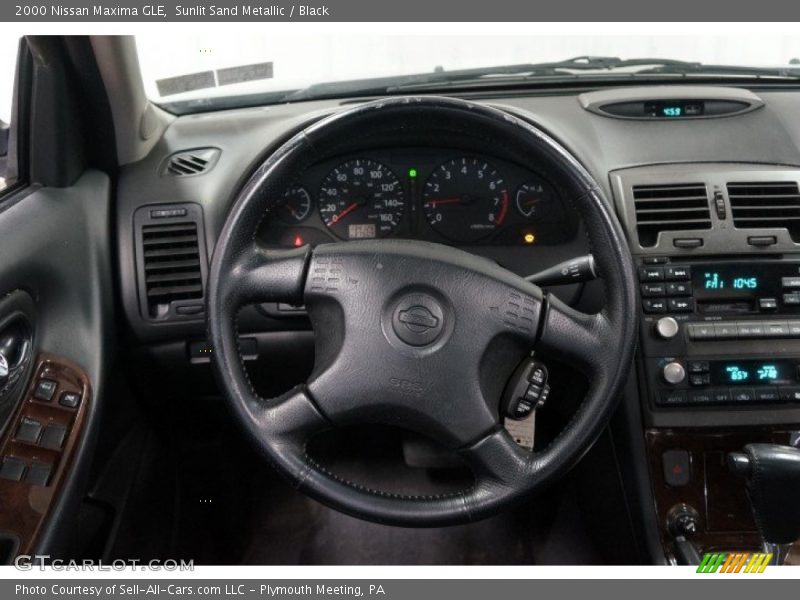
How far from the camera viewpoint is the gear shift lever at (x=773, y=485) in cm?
146

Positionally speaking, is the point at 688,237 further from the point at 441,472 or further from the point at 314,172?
Answer: the point at 441,472

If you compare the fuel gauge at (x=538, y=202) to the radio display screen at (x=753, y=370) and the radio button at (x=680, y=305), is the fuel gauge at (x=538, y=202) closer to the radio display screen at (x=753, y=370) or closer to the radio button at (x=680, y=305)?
the radio button at (x=680, y=305)

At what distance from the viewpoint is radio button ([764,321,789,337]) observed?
169cm

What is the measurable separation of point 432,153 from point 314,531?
121cm

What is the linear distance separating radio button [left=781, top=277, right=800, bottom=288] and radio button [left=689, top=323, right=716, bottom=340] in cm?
20

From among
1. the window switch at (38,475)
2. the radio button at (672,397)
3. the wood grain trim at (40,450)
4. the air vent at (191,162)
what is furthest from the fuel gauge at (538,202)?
the window switch at (38,475)

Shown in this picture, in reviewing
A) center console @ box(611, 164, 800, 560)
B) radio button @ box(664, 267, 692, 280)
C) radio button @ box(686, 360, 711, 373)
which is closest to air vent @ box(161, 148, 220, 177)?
center console @ box(611, 164, 800, 560)

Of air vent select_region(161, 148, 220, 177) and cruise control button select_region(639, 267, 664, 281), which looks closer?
cruise control button select_region(639, 267, 664, 281)

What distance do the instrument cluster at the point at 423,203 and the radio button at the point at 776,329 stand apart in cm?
48

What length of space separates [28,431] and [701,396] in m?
1.43

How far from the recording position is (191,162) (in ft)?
6.03

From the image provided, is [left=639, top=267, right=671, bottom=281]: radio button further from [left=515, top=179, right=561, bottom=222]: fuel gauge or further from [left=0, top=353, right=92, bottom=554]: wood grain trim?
[left=0, top=353, right=92, bottom=554]: wood grain trim

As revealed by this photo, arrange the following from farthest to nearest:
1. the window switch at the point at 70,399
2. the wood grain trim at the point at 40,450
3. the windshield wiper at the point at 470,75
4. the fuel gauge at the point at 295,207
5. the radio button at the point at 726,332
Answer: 1. the windshield wiper at the point at 470,75
2. the fuel gauge at the point at 295,207
3. the radio button at the point at 726,332
4. the window switch at the point at 70,399
5. the wood grain trim at the point at 40,450

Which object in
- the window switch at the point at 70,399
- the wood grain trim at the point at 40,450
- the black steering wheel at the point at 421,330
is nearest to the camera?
the black steering wheel at the point at 421,330
